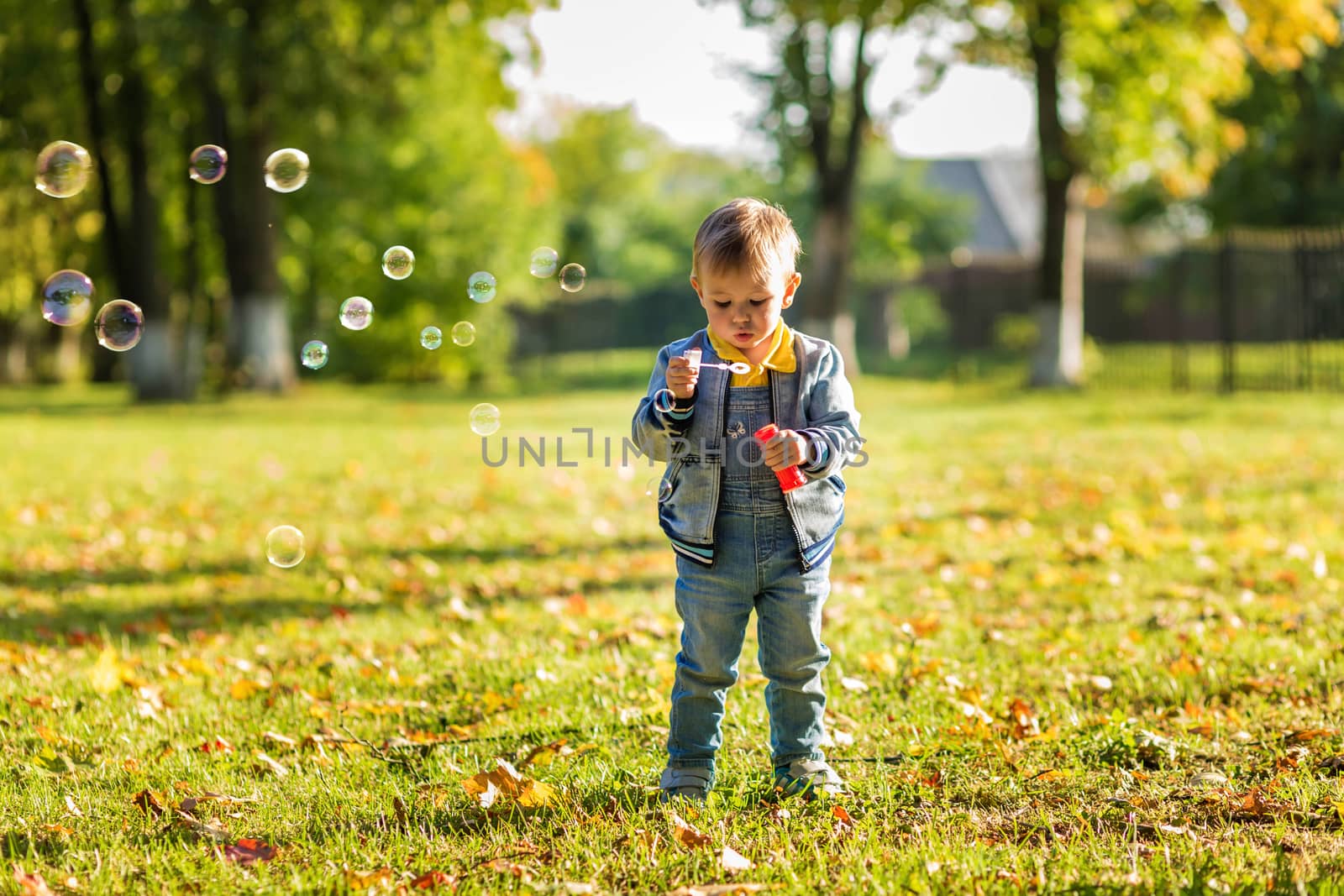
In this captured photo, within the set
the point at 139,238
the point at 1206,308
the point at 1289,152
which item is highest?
the point at 1289,152

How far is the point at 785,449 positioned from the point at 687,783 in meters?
0.98

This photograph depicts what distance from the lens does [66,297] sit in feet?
19.6

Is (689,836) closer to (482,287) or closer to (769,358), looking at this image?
(769,358)

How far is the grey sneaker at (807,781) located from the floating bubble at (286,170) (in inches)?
159

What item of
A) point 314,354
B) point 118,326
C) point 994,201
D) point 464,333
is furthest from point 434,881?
point 994,201

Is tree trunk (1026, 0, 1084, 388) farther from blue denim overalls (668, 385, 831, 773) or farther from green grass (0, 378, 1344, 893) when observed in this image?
blue denim overalls (668, 385, 831, 773)

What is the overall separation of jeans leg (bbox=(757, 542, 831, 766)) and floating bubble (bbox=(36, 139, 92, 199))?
4165 mm

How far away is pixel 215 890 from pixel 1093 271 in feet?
92.1

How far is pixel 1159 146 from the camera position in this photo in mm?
22828

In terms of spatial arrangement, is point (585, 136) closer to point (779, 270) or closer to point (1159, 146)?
point (1159, 146)

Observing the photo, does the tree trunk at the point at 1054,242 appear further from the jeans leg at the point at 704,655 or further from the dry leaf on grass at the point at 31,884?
the dry leaf on grass at the point at 31,884

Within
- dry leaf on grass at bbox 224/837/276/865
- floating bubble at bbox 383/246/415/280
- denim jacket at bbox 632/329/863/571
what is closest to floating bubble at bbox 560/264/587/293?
floating bubble at bbox 383/246/415/280

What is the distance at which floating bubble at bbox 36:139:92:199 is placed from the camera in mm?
5918

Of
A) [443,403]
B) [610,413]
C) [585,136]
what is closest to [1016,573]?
[610,413]
